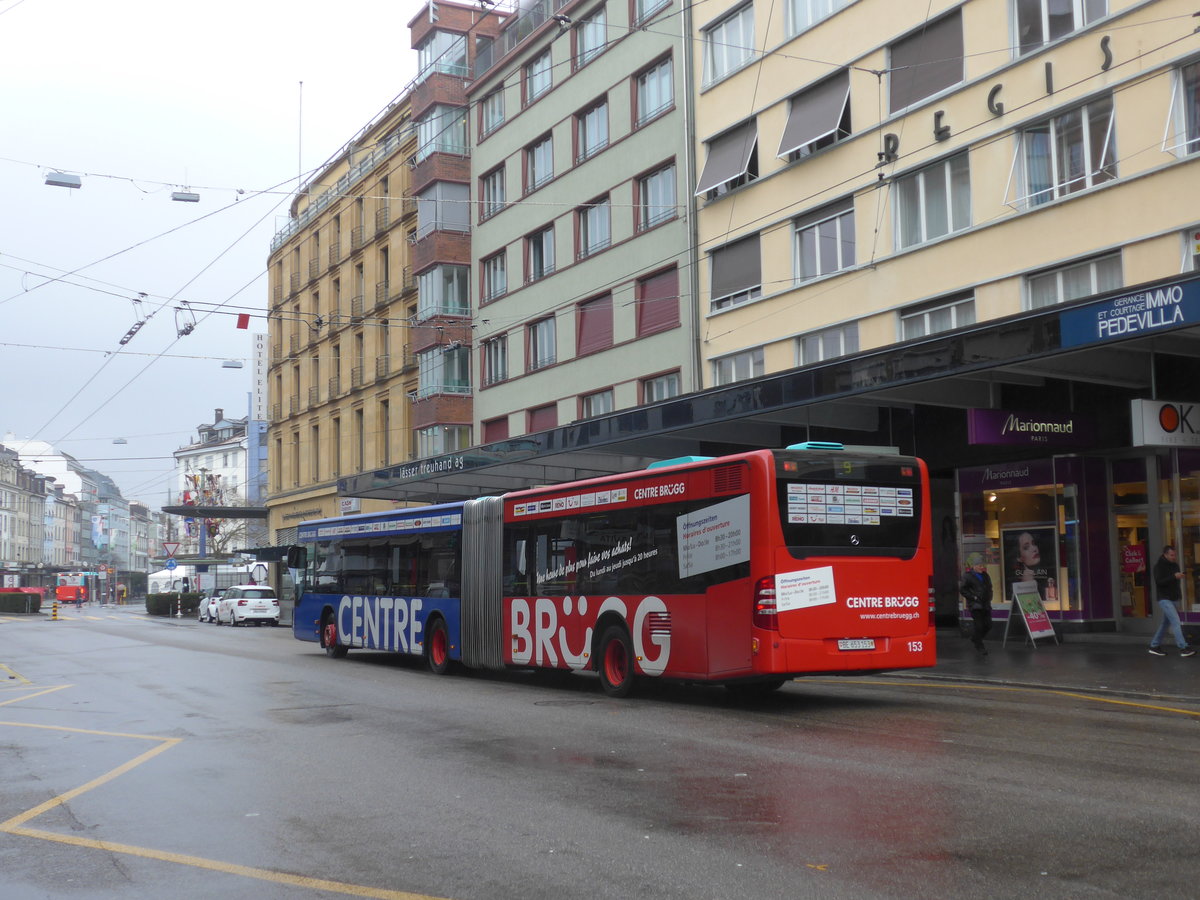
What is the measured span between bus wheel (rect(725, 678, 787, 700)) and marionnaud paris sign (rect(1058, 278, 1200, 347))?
575 centimetres

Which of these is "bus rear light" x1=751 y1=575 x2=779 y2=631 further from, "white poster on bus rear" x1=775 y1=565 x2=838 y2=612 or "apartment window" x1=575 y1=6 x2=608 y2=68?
"apartment window" x1=575 y1=6 x2=608 y2=68

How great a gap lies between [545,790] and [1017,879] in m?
3.57

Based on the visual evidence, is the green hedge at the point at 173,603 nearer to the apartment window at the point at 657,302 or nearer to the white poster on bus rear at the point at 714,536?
the apartment window at the point at 657,302

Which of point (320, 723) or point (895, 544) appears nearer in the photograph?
point (320, 723)

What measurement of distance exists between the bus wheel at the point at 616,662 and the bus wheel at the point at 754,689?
1.26 m

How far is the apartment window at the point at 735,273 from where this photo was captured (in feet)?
97.5

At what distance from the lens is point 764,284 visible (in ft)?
95.5

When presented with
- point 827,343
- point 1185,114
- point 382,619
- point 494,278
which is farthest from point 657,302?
point 1185,114

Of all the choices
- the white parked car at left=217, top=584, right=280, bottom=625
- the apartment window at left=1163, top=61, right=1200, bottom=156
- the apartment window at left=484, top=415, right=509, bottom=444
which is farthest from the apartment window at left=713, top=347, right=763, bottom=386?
the white parked car at left=217, top=584, right=280, bottom=625

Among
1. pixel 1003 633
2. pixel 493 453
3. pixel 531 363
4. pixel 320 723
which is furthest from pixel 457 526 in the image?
pixel 531 363

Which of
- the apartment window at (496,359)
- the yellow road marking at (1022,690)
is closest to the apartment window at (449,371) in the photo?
the apartment window at (496,359)

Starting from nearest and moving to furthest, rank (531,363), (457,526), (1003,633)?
(457,526)
(1003,633)
(531,363)

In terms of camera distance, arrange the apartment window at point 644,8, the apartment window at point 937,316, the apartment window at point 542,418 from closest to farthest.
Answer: the apartment window at point 937,316, the apartment window at point 644,8, the apartment window at point 542,418

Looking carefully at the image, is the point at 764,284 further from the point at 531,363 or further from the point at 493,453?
the point at 531,363
